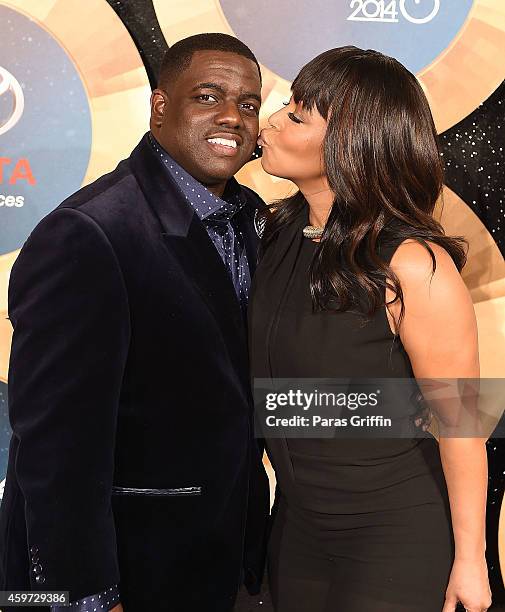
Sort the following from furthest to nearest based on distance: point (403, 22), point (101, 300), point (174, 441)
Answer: point (403, 22), point (174, 441), point (101, 300)

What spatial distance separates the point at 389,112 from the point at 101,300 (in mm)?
584

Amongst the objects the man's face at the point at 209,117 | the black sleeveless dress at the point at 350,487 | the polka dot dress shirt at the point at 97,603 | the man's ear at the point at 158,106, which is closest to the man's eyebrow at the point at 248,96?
the man's face at the point at 209,117

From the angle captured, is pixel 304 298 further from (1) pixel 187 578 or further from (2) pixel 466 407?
(1) pixel 187 578

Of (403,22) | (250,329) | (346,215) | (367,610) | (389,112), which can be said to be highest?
(403,22)

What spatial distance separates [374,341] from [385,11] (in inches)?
37.7

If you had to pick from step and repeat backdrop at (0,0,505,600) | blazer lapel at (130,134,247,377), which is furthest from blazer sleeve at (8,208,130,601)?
step and repeat backdrop at (0,0,505,600)

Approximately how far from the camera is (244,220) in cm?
159

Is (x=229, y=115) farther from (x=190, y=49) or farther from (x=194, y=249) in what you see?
(x=194, y=249)

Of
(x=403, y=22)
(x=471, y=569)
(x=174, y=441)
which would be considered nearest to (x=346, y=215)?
(x=174, y=441)

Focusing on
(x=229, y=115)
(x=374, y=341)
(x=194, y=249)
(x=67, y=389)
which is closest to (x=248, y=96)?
(x=229, y=115)

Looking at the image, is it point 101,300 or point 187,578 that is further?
point 187,578

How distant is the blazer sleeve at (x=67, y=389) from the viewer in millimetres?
1197

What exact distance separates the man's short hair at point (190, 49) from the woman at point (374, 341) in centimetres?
15

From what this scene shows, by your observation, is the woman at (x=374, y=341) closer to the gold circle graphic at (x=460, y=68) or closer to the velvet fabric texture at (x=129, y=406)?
the velvet fabric texture at (x=129, y=406)
